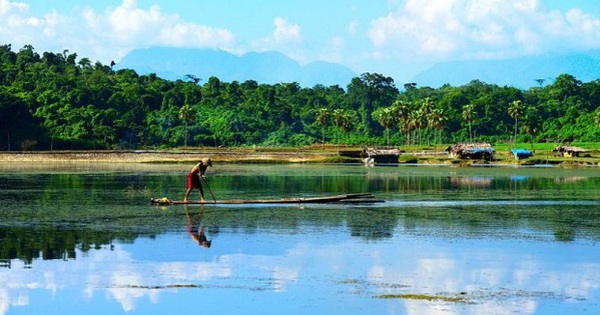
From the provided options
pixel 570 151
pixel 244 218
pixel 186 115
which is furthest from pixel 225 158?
pixel 244 218

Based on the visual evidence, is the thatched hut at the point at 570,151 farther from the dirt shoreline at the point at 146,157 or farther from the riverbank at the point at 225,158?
the dirt shoreline at the point at 146,157

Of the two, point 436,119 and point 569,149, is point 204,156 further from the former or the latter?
point 569,149

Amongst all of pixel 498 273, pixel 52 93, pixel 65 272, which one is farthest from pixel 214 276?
pixel 52 93

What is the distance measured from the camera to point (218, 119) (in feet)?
566

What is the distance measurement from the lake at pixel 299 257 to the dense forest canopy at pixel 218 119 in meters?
102

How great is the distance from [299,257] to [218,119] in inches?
5763

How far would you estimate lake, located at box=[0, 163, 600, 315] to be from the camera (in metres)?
20.7

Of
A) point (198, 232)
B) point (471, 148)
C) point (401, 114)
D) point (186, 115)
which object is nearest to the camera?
point (198, 232)

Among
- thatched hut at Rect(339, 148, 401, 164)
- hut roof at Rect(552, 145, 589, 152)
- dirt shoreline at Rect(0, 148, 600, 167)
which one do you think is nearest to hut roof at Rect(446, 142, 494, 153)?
dirt shoreline at Rect(0, 148, 600, 167)

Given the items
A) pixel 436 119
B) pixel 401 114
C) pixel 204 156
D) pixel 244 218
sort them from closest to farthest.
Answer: pixel 244 218 < pixel 204 156 < pixel 436 119 < pixel 401 114

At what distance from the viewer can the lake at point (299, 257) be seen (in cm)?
2070

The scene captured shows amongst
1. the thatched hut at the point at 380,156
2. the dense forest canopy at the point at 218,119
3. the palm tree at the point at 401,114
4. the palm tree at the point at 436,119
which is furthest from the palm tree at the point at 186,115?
the thatched hut at the point at 380,156

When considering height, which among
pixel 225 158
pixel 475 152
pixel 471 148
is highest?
pixel 471 148

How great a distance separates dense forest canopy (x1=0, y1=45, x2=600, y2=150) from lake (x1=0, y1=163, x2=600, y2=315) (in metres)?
102
